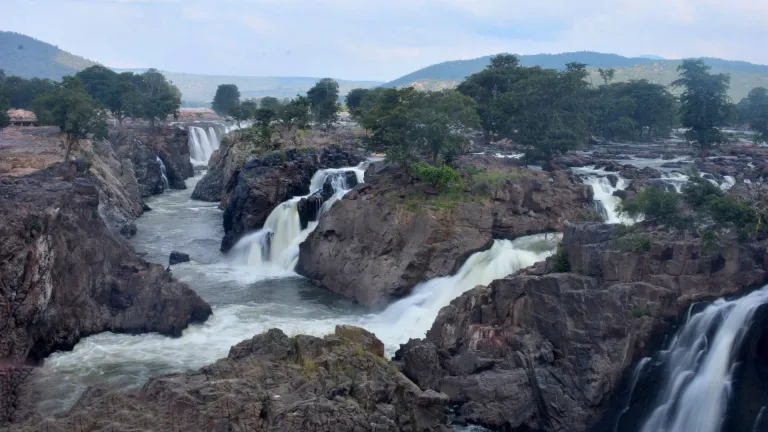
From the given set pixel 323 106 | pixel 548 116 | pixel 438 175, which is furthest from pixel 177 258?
pixel 323 106

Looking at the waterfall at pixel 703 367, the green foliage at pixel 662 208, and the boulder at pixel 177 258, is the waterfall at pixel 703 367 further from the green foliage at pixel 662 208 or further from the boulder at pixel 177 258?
the boulder at pixel 177 258

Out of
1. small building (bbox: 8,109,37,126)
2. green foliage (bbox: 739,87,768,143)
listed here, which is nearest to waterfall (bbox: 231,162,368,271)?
A: small building (bbox: 8,109,37,126)

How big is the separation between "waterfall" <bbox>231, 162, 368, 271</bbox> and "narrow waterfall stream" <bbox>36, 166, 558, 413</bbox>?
55 mm

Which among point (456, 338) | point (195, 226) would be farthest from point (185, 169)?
point (456, 338)

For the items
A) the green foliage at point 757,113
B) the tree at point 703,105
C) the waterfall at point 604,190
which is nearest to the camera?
the waterfall at point 604,190

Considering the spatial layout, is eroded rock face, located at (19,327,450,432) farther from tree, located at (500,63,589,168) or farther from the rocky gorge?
tree, located at (500,63,589,168)

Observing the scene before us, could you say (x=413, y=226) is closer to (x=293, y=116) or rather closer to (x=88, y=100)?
(x=293, y=116)

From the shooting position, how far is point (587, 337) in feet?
71.4

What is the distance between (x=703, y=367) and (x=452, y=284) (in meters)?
12.7

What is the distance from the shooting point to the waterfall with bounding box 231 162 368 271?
39688 millimetres

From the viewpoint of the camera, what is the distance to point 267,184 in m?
44.3

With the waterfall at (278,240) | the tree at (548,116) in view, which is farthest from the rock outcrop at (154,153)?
the tree at (548,116)

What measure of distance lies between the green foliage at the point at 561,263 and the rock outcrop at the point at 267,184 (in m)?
22.0

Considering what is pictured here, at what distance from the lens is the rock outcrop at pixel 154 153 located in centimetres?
6128
